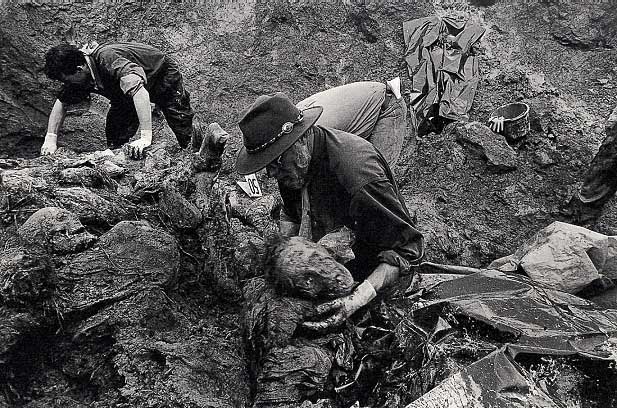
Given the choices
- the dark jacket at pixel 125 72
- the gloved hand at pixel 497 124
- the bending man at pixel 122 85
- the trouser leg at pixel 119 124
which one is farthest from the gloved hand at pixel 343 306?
the gloved hand at pixel 497 124

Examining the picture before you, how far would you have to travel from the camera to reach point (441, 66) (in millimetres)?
6887

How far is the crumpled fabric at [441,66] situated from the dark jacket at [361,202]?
3.87 meters

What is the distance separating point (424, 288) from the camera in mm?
3223

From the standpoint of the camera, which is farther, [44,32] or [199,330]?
[44,32]

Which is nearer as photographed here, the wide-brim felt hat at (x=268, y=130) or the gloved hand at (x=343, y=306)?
the gloved hand at (x=343, y=306)

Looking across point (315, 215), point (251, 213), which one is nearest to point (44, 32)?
point (251, 213)

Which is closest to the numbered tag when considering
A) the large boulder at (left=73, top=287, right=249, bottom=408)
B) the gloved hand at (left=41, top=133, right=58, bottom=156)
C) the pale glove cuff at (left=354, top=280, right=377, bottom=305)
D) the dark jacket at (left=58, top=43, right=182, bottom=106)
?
the large boulder at (left=73, top=287, right=249, bottom=408)

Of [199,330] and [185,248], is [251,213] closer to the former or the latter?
[185,248]

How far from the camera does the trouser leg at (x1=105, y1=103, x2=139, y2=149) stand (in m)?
5.24

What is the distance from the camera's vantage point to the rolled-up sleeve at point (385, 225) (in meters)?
2.79

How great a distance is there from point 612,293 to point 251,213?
196 cm

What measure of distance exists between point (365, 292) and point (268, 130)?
78 cm

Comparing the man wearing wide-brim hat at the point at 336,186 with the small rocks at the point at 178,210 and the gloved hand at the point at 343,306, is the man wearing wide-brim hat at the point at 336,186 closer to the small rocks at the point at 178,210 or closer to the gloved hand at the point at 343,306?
the gloved hand at the point at 343,306

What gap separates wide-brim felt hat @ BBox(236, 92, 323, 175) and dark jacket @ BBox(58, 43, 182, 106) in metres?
2.29
